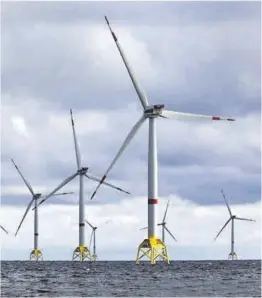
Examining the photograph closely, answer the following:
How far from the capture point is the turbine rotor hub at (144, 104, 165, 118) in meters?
148

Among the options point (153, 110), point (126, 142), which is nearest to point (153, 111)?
point (153, 110)

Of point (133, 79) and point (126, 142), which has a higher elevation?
point (133, 79)

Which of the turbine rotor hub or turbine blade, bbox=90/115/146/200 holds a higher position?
the turbine rotor hub

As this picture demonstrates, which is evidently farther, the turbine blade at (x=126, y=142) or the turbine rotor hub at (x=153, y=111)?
the turbine rotor hub at (x=153, y=111)

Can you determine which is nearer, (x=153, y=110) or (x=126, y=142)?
(x=126, y=142)

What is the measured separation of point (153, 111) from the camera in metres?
148

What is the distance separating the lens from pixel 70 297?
8525 cm

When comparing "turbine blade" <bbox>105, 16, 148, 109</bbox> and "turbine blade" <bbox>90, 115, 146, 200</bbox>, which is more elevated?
"turbine blade" <bbox>105, 16, 148, 109</bbox>

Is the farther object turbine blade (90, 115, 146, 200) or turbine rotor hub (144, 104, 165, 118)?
turbine rotor hub (144, 104, 165, 118)

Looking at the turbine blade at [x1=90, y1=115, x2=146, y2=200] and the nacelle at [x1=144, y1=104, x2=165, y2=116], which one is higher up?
the nacelle at [x1=144, y1=104, x2=165, y2=116]

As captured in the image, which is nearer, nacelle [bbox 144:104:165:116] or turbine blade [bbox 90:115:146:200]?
turbine blade [bbox 90:115:146:200]

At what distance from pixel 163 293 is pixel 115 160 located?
47.6 metres

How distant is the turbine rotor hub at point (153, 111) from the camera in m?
148

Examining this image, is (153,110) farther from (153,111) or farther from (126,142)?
(126,142)
